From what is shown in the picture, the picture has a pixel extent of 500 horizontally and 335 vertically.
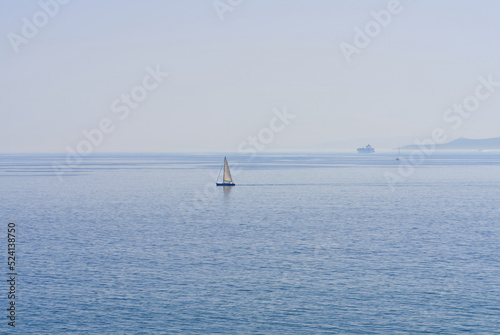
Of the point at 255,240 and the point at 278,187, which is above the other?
the point at 278,187

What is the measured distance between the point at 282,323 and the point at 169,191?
13084 cm

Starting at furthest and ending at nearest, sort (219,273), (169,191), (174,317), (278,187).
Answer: (278,187)
(169,191)
(219,273)
(174,317)

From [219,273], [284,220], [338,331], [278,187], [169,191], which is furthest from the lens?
[278,187]

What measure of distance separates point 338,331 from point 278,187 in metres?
146

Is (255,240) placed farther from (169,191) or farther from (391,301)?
(169,191)

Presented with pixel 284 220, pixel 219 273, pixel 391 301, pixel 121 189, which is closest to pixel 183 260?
→ pixel 219 273

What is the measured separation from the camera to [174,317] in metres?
51.3

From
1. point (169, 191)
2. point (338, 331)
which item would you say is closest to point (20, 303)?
point (338, 331)

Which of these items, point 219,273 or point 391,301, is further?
point 219,273

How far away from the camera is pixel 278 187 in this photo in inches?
7618

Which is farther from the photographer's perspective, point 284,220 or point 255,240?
point 284,220

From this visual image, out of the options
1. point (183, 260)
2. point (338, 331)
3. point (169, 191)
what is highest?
point (169, 191)

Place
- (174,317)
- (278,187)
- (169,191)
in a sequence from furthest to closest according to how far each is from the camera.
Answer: (278,187) → (169,191) → (174,317)

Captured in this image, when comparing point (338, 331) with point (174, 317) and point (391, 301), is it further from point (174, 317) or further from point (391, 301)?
point (174, 317)
